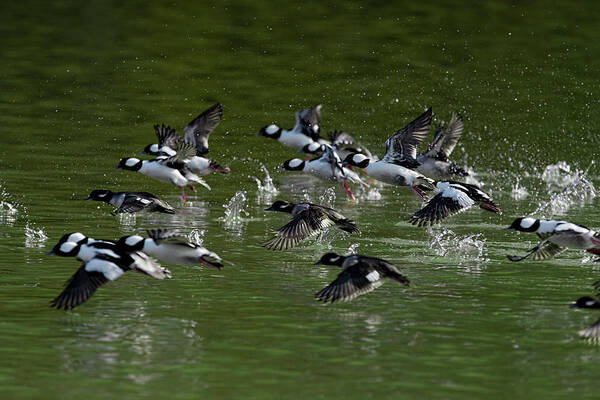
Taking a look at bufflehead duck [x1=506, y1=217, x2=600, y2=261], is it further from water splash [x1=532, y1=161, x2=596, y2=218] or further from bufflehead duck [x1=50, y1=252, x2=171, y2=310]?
water splash [x1=532, y1=161, x2=596, y2=218]

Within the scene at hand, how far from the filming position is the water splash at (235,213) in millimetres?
16828

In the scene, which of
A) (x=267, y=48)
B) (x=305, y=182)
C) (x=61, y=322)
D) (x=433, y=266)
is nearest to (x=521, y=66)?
(x=267, y=48)

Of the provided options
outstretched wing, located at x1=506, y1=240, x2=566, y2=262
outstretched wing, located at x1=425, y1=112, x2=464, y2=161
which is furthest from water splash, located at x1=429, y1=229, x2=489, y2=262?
outstretched wing, located at x1=425, y1=112, x2=464, y2=161

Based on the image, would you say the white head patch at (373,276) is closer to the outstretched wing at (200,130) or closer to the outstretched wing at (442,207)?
the outstretched wing at (442,207)

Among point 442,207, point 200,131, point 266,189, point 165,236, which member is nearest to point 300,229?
point 442,207

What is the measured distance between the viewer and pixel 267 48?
116 ft

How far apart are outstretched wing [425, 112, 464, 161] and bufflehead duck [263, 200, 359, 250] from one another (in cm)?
399

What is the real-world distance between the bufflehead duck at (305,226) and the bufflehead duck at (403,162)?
2491 mm

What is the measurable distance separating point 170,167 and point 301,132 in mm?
4390

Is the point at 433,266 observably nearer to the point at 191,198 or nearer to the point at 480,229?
Answer: the point at 480,229

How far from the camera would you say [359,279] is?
456 inches

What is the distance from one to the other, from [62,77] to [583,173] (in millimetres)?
14054

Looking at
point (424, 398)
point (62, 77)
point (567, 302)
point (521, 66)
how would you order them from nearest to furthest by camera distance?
point (424, 398) < point (567, 302) < point (62, 77) < point (521, 66)

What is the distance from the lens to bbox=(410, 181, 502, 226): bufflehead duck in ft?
47.7
